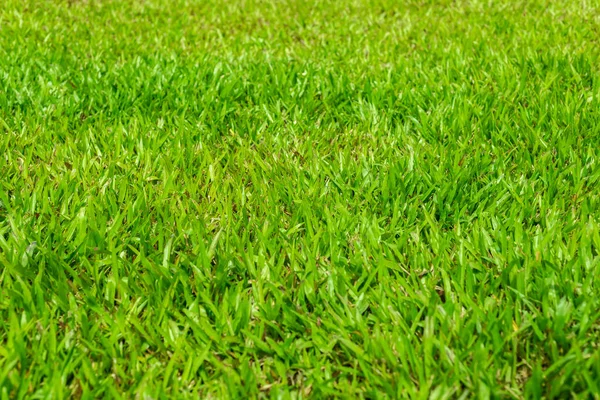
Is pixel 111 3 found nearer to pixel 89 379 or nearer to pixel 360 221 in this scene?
pixel 360 221

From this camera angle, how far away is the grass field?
1719mm

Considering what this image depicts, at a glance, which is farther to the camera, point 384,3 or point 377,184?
point 384,3

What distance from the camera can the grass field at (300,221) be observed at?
1.72 metres

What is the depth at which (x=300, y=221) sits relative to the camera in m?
2.39

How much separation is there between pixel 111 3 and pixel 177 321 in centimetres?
466

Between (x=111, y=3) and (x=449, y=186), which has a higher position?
(x=449, y=186)

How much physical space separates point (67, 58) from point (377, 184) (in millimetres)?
2525

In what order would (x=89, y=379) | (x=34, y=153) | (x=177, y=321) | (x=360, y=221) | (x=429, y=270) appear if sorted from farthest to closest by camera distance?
(x=34, y=153) < (x=360, y=221) < (x=429, y=270) < (x=177, y=321) < (x=89, y=379)

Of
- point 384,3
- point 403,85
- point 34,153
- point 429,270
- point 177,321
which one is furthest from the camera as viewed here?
point 384,3

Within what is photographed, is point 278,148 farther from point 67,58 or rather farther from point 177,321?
point 67,58

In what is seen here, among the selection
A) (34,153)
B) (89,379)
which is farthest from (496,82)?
(89,379)

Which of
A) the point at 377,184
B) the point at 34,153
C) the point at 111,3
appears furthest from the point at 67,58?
the point at 377,184

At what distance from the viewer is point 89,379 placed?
5.46 ft

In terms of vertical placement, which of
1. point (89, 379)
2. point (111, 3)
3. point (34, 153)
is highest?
point (89, 379)
